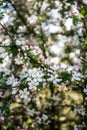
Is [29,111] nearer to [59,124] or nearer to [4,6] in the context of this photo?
[59,124]

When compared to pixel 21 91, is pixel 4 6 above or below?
above

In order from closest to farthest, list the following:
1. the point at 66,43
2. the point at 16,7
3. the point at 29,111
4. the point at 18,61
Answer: the point at 18,61 < the point at 29,111 < the point at 16,7 < the point at 66,43

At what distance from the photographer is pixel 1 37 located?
5.90 metres

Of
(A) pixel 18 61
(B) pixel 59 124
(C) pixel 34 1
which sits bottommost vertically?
(B) pixel 59 124

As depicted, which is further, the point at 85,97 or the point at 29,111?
the point at 29,111

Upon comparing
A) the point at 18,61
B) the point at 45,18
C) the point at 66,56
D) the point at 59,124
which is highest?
the point at 45,18

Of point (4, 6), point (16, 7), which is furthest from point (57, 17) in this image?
point (4, 6)

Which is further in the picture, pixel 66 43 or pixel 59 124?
pixel 66 43

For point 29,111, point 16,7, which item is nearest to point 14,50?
point 29,111

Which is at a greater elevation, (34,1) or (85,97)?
(34,1)

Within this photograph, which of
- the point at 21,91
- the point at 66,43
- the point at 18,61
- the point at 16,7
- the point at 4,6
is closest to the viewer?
the point at 21,91

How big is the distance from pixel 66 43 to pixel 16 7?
1.26 metres

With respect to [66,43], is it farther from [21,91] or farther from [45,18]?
[21,91]

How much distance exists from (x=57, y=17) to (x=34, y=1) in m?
0.48
